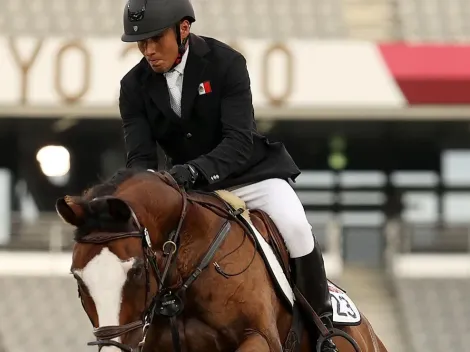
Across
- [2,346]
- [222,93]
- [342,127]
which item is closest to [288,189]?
[222,93]

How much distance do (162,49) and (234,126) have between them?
530 millimetres

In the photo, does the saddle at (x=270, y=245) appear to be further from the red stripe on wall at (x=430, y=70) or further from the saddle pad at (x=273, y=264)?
the red stripe on wall at (x=430, y=70)

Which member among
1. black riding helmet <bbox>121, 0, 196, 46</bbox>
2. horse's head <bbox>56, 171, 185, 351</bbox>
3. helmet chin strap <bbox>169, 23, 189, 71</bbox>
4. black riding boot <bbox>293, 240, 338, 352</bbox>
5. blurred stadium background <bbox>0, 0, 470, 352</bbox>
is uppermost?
black riding helmet <bbox>121, 0, 196, 46</bbox>

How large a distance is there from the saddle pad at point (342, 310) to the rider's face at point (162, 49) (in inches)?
69.6

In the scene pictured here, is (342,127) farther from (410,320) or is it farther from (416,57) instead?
(410,320)

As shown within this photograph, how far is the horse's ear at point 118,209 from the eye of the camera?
5043 mm

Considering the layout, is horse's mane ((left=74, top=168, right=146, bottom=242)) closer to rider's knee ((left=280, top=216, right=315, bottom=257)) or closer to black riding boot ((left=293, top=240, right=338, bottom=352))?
rider's knee ((left=280, top=216, right=315, bottom=257))

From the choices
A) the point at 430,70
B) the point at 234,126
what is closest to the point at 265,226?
the point at 234,126

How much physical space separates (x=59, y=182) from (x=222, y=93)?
15772 mm

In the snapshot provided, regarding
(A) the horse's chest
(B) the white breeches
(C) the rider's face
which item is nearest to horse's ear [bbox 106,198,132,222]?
(A) the horse's chest

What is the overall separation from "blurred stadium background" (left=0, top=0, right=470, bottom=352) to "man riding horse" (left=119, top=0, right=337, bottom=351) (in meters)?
12.3

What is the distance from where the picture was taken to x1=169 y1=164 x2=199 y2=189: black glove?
5629 millimetres

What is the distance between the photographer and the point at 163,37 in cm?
559

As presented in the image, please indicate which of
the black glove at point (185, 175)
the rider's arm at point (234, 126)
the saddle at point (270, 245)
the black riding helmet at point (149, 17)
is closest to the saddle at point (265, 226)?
the saddle at point (270, 245)
